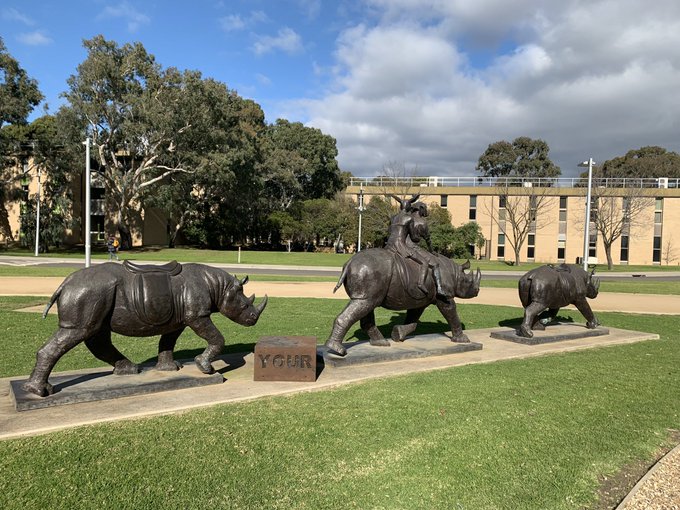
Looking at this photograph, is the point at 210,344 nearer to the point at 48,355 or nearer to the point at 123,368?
the point at 123,368

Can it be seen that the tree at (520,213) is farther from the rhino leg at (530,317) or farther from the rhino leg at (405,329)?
the rhino leg at (405,329)

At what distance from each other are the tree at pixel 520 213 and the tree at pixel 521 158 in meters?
28.2

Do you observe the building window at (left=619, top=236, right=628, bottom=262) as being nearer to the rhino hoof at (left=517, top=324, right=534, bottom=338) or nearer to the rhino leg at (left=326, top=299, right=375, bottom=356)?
the rhino hoof at (left=517, top=324, right=534, bottom=338)

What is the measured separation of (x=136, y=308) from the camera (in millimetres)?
5152

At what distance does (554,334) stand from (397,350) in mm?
3963

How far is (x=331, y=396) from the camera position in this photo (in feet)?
18.4

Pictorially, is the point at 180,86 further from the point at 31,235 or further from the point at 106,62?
the point at 31,235

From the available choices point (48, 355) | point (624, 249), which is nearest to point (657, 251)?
point (624, 249)

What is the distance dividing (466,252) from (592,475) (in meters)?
42.6

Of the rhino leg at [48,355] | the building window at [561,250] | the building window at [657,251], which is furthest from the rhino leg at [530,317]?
the building window at [657,251]

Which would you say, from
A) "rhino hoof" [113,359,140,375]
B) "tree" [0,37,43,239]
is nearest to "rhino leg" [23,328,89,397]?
"rhino hoof" [113,359,140,375]

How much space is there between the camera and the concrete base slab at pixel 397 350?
22.8ft

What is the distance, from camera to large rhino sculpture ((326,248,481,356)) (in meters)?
7.05

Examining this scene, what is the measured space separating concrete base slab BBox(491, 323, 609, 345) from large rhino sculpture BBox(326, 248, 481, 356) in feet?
5.78
